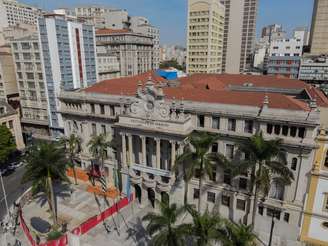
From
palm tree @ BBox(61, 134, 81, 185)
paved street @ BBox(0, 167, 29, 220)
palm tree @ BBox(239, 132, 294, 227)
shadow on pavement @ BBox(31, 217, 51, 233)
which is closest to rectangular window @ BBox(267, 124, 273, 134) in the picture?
palm tree @ BBox(239, 132, 294, 227)

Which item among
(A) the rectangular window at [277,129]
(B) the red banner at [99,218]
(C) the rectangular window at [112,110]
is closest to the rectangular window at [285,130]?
(A) the rectangular window at [277,129]

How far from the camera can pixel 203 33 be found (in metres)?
116

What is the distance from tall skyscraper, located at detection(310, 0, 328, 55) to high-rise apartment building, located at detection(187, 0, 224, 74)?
217ft

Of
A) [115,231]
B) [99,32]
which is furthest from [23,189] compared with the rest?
[99,32]

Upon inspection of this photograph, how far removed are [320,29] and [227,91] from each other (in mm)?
139230

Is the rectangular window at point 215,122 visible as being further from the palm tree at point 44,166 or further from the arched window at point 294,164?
the palm tree at point 44,166

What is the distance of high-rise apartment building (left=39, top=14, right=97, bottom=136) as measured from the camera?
6794 cm

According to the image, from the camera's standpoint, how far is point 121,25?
450 feet

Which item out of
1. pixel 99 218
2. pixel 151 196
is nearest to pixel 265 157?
pixel 151 196

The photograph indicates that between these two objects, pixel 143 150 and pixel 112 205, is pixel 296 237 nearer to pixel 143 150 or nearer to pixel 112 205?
pixel 143 150

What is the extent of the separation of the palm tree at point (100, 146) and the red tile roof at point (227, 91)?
9981mm

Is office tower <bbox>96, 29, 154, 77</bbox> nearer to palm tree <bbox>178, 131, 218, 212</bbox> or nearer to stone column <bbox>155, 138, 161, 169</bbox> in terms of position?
stone column <bbox>155, 138, 161, 169</bbox>

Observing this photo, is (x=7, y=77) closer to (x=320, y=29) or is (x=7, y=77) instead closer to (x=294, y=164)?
(x=294, y=164)

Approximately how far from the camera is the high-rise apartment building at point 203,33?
114 m
